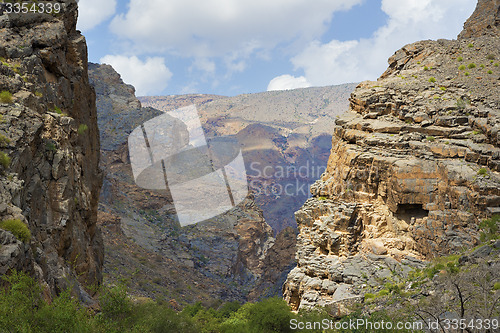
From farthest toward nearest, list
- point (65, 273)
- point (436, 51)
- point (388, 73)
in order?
point (388, 73) → point (436, 51) → point (65, 273)

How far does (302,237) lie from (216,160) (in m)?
135

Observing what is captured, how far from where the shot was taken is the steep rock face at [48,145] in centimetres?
1457

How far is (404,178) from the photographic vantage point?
78.1 ft

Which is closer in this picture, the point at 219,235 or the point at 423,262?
the point at 423,262

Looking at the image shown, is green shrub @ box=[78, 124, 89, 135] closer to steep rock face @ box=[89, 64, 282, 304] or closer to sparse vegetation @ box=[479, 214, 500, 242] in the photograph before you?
steep rock face @ box=[89, 64, 282, 304]

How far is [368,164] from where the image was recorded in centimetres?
2575

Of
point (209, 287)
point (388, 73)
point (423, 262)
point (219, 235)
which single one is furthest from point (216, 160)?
point (423, 262)

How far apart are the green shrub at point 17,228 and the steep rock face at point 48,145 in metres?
0.23

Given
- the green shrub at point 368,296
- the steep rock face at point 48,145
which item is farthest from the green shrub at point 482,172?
the steep rock face at point 48,145

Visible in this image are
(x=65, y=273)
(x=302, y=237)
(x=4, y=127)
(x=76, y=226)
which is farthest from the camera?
(x=302, y=237)

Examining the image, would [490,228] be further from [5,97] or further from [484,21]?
[5,97]

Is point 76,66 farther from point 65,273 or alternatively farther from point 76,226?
point 65,273

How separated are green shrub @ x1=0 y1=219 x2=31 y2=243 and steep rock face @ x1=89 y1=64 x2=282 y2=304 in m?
29.4

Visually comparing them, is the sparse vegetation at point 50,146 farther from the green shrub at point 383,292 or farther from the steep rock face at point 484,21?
the steep rock face at point 484,21
